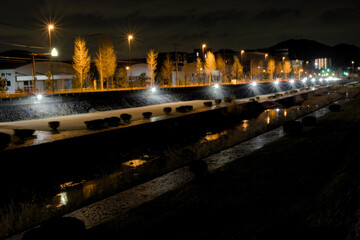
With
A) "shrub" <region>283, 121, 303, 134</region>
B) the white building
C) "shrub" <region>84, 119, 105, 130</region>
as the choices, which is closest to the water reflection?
"shrub" <region>283, 121, 303, 134</region>

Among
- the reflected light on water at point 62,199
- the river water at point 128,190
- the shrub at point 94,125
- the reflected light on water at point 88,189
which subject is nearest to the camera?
the river water at point 128,190

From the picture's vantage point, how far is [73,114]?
36.3m

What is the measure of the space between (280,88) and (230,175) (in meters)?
79.4

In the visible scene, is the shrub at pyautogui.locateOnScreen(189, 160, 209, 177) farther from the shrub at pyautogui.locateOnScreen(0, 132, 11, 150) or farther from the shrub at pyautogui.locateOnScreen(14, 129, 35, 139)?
the shrub at pyautogui.locateOnScreen(14, 129, 35, 139)

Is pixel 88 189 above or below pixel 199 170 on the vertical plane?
below

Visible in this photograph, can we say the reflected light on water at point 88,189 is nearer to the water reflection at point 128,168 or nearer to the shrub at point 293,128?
the water reflection at point 128,168

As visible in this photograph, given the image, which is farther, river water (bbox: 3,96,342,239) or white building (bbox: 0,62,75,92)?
white building (bbox: 0,62,75,92)

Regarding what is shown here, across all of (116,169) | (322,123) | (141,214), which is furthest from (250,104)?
(141,214)

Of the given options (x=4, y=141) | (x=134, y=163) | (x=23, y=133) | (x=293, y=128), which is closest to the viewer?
(x=4, y=141)

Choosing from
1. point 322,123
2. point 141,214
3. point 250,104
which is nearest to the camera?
point 141,214

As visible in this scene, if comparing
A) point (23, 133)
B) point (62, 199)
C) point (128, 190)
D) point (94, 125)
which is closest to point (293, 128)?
point (128, 190)

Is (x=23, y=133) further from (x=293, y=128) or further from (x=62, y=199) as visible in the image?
(x=293, y=128)

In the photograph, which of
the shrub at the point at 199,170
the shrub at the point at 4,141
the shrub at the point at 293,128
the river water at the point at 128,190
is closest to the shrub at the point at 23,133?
the shrub at the point at 4,141

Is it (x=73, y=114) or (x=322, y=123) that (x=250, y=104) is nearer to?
(x=322, y=123)
